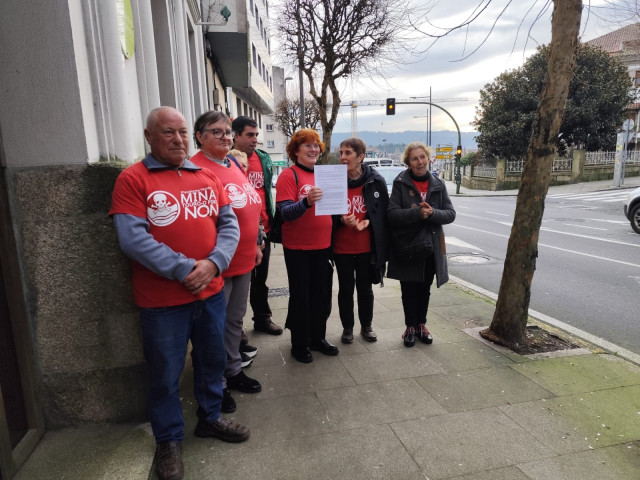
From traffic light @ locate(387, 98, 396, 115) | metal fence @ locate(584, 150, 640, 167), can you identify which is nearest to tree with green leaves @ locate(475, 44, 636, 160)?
metal fence @ locate(584, 150, 640, 167)

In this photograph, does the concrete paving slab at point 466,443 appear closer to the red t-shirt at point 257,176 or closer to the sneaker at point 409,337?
the sneaker at point 409,337

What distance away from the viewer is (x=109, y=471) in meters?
2.38

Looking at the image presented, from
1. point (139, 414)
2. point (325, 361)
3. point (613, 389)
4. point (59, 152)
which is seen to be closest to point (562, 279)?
point (613, 389)

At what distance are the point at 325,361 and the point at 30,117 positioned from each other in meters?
2.80

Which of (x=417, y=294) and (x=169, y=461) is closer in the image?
(x=169, y=461)

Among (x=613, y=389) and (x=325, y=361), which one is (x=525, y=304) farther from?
(x=325, y=361)

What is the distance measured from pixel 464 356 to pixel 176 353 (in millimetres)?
2627

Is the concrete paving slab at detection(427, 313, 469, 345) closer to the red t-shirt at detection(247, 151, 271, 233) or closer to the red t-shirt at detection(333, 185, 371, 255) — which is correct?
the red t-shirt at detection(333, 185, 371, 255)

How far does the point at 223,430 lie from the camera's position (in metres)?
2.71

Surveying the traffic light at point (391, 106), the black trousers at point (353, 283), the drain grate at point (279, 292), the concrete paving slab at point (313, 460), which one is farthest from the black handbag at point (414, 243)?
the traffic light at point (391, 106)

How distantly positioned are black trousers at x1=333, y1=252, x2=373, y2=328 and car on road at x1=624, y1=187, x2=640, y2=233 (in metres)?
10.2

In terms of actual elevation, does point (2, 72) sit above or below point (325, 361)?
above

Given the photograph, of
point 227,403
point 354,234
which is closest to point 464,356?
point 354,234

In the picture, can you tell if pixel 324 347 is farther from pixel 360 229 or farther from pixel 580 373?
pixel 580 373
